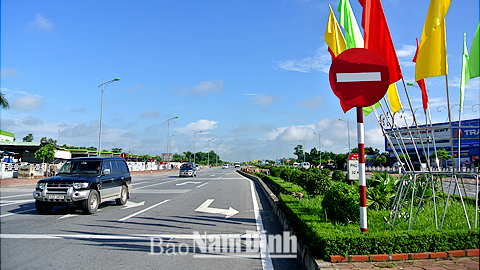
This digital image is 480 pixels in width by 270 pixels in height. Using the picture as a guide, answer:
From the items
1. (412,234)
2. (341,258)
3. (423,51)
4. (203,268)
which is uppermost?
(423,51)

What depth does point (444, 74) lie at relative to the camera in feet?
18.1

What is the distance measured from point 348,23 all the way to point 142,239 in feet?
22.4

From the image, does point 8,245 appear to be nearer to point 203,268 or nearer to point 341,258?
point 203,268

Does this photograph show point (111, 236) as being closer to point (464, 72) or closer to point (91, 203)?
point (91, 203)

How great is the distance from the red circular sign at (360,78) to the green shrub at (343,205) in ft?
7.96

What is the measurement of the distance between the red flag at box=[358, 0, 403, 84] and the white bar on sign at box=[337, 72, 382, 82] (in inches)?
67.9

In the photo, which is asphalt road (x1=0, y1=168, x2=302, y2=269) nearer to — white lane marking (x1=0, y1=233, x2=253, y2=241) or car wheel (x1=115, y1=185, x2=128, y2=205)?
white lane marking (x1=0, y1=233, x2=253, y2=241)

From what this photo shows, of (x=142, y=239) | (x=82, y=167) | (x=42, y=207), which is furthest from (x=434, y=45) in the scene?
(x=42, y=207)

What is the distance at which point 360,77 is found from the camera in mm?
5039

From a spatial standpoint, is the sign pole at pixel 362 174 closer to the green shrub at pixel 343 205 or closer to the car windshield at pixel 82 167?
the green shrub at pixel 343 205

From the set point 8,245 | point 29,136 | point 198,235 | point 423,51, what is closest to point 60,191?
point 8,245

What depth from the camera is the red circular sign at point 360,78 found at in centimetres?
500

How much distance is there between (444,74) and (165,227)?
6.91 m

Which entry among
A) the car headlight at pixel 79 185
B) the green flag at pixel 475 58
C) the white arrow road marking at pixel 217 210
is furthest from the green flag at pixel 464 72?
the car headlight at pixel 79 185
